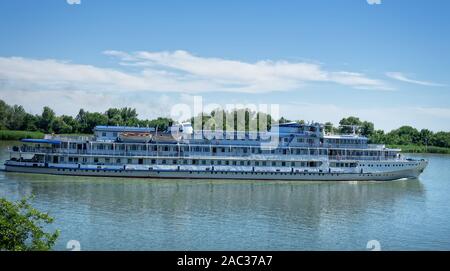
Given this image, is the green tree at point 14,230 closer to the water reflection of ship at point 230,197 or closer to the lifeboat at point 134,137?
the water reflection of ship at point 230,197

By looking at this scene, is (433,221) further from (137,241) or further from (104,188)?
(104,188)

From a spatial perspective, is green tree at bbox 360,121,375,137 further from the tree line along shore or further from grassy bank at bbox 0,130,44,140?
grassy bank at bbox 0,130,44,140

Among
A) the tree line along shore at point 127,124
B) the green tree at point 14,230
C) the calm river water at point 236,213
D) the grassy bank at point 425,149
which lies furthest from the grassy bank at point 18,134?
the grassy bank at point 425,149

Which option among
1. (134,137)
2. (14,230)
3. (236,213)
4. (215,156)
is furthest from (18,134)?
(14,230)

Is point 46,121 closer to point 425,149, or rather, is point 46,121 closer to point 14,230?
point 14,230
